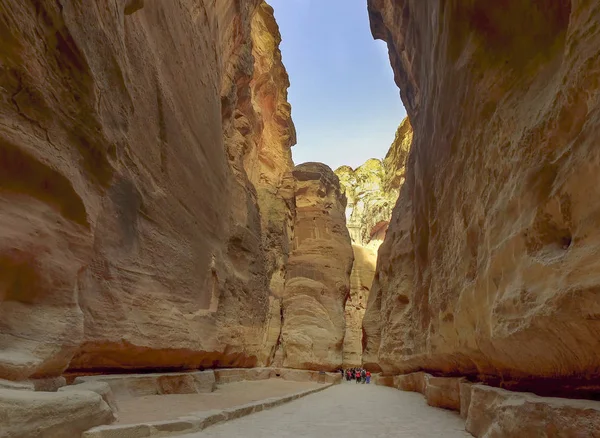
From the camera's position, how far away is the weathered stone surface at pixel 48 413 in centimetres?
262

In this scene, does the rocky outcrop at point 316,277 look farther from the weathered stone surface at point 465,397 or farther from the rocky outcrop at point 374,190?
the rocky outcrop at point 374,190

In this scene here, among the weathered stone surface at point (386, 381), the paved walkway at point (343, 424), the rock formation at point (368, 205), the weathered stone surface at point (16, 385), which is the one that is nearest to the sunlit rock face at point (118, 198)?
the weathered stone surface at point (16, 385)

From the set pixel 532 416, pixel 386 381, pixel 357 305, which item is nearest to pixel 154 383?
pixel 532 416

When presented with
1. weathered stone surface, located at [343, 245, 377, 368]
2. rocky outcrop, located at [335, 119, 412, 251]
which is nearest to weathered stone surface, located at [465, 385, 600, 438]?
weathered stone surface, located at [343, 245, 377, 368]

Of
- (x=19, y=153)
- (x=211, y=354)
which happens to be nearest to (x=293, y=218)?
(x=211, y=354)

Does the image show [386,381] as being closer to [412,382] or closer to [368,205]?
[412,382]

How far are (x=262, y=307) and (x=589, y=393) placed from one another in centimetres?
1202

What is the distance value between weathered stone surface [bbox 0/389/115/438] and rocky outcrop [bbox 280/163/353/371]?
58.4 feet

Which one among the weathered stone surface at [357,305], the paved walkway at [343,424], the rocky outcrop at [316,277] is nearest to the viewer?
the paved walkway at [343,424]

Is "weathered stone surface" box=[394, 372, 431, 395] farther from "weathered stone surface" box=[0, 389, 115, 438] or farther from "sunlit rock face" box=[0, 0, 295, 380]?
"weathered stone surface" box=[0, 389, 115, 438]

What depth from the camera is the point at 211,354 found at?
9359 millimetres

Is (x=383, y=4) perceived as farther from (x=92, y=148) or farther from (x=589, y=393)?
(x=589, y=393)

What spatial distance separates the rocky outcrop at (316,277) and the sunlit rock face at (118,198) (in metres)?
7.82

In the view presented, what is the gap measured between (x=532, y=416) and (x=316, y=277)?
67.8 ft
